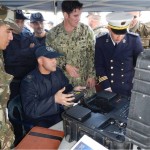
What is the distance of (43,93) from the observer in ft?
7.52

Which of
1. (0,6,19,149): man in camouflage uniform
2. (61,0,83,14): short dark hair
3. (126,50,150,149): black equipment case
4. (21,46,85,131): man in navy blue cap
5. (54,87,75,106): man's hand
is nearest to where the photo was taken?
(126,50,150,149): black equipment case

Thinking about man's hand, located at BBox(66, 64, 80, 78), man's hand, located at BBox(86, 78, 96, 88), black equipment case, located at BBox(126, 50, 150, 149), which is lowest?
man's hand, located at BBox(86, 78, 96, 88)

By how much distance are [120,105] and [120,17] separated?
2.89ft

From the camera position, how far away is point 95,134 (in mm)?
1584

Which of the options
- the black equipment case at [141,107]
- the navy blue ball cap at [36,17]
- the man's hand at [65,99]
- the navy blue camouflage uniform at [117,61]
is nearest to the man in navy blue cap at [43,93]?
the man's hand at [65,99]

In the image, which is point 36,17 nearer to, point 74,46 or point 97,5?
point 74,46

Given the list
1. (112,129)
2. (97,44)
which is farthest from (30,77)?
(112,129)

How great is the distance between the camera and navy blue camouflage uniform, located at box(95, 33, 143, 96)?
247 cm

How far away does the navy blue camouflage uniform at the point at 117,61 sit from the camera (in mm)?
2472

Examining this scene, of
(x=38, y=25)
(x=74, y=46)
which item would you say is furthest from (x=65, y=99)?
(x=38, y=25)

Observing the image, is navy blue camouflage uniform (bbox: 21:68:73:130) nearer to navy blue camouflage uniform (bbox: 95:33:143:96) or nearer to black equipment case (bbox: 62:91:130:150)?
black equipment case (bbox: 62:91:130:150)

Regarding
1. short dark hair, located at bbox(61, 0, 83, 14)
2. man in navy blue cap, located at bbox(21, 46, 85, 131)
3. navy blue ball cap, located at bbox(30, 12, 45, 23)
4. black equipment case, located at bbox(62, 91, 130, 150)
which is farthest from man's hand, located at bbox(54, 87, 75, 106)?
navy blue ball cap, located at bbox(30, 12, 45, 23)

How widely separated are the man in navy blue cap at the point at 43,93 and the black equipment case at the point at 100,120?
0.76 feet

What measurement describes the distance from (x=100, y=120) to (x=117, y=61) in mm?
980
